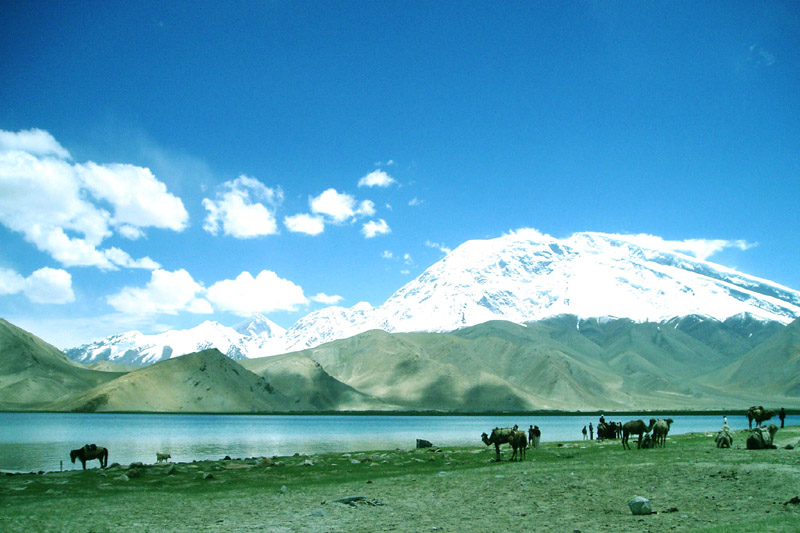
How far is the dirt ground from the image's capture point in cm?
1805

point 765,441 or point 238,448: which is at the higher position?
point 765,441

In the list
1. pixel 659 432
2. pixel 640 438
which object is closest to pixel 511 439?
pixel 640 438

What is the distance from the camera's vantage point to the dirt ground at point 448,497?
711 inches

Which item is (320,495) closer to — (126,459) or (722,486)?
(722,486)

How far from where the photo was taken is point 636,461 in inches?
1200

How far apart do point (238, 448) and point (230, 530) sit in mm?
50919

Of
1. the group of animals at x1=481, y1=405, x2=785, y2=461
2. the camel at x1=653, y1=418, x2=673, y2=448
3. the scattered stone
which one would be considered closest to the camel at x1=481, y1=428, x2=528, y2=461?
the group of animals at x1=481, y1=405, x2=785, y2=461

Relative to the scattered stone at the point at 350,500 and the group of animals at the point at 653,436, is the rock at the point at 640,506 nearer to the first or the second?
the scattered stone at the point at 350,500

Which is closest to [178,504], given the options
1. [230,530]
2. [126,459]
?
[230,530]

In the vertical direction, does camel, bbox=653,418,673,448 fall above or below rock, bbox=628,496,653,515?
below

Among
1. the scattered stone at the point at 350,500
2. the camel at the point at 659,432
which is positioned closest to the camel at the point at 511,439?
the camel at the point at 659,432

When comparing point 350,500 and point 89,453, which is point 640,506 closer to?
point 350,500

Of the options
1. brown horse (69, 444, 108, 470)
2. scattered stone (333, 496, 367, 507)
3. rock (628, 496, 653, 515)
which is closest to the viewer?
rock (628, 496, 653, 515)

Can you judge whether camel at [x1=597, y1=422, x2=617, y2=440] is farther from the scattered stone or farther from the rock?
the rock
